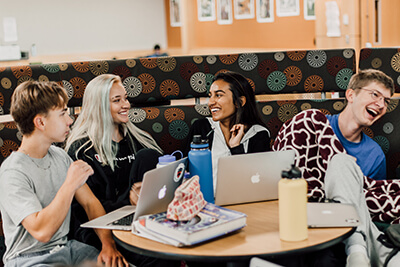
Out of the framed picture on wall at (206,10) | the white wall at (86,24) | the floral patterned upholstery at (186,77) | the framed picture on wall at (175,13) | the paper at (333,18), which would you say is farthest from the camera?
the framed picture on wall at (175,13)

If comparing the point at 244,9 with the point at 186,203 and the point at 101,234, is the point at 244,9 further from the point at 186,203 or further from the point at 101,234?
the point at 186,203

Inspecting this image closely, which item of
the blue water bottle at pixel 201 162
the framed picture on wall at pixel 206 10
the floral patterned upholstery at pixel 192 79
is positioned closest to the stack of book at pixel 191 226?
the blue water bottle at pixel 201 162

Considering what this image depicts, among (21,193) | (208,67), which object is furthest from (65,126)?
(208,67)

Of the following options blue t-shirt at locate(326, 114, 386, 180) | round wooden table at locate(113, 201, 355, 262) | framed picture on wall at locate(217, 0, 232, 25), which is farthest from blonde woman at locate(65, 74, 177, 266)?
framed picture on wall at locate(217, 0, 232, 25)

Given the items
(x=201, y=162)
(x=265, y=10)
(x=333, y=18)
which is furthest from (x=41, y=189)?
(x=265, y=10)

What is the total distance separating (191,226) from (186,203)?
79 millimetres

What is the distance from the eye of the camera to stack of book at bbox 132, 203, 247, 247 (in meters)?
1.51

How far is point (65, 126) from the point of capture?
6.49ft

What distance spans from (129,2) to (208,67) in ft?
23.9

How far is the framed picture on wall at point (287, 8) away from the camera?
6.70 meters

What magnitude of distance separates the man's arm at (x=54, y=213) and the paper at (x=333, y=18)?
454 cm

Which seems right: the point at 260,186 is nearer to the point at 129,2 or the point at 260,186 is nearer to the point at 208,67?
the point at 208,67

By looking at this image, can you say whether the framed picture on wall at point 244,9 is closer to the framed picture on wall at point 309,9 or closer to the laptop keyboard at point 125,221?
the framed picture on wall at point 309,9

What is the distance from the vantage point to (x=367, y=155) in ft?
8.32
